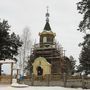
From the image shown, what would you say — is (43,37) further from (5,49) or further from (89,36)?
(89,36)

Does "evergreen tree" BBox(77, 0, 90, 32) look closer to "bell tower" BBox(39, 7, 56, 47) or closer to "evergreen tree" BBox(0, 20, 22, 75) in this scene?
"evergreen tree" BBox(0, 20, 22, 75)

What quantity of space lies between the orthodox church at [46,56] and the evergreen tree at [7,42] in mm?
11141

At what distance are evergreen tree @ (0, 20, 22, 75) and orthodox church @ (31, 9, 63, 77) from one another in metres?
11.1

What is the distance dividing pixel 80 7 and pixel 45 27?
109ft

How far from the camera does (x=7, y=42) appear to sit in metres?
45.9

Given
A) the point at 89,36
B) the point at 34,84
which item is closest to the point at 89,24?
the point at 89,36

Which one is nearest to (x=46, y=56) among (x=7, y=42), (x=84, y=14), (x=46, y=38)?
(x=46, y=38)

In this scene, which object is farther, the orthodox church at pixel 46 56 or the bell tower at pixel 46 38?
the bell tower at pixel 46 38

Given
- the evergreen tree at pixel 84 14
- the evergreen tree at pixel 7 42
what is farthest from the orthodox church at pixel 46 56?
the evergreen tree at pixel 84 14

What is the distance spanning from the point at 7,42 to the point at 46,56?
16.1m

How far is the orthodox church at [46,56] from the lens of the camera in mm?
57844

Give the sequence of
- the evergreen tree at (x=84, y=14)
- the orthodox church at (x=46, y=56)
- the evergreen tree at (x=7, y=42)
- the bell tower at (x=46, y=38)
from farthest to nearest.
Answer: the bell tower at (x=46, y=38) < the orthodox church at (x=46, y=56) < the evergreen tree at (x=7, y=42) < the evergreen tree at (x=84, y=14)

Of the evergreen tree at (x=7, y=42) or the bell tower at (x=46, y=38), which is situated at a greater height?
the bell tower at (x=46, y=38)

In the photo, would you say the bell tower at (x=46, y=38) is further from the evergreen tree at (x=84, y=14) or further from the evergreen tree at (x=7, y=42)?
the evergreen tree at (x=84, y=14)
